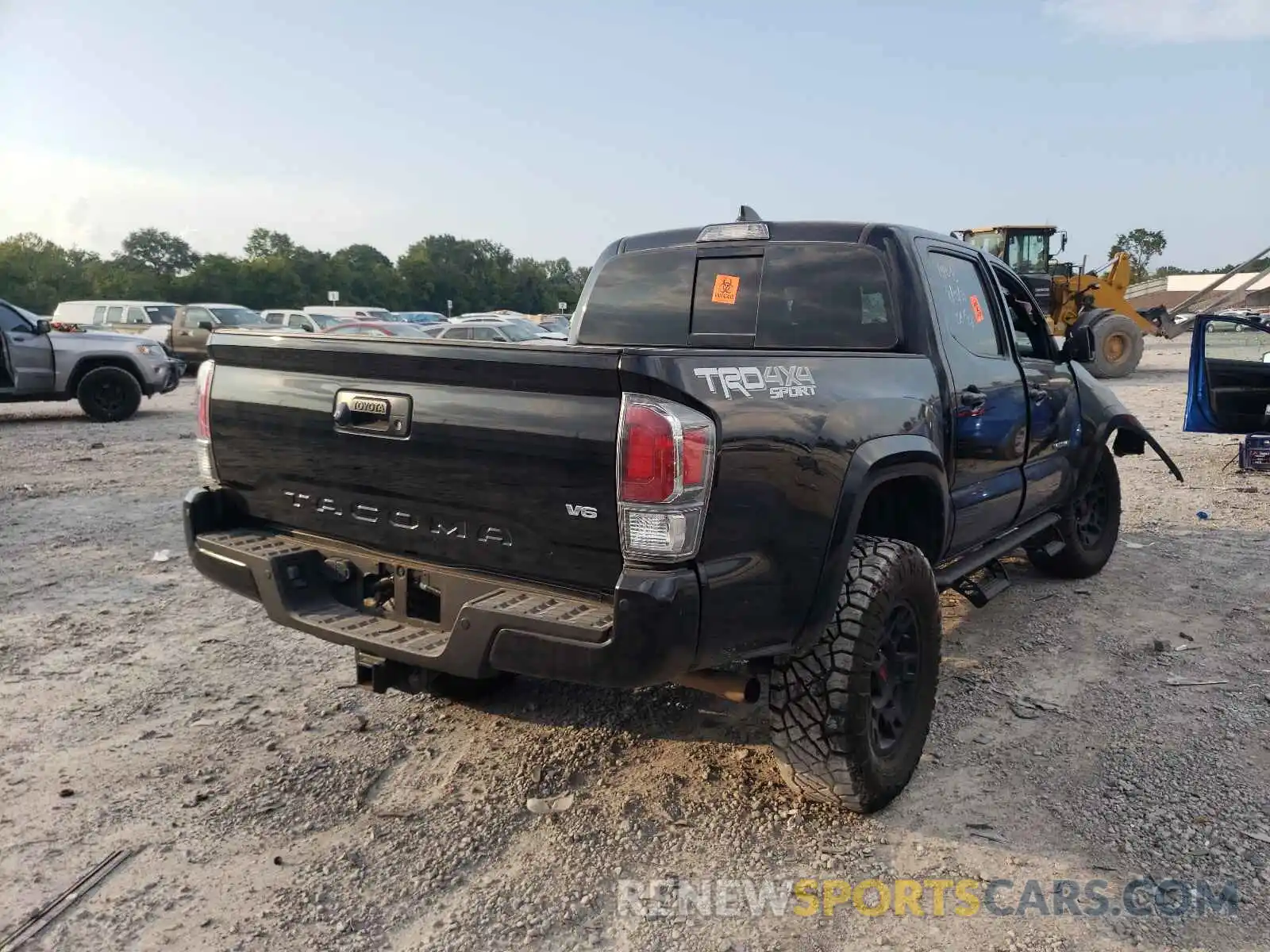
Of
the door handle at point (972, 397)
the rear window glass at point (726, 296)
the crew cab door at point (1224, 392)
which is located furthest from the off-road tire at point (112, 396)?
the crew cab door at point (1224, 392)

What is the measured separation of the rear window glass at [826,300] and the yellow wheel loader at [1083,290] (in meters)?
16.6

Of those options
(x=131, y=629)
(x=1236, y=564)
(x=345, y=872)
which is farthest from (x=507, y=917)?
(x=1236, y=564)

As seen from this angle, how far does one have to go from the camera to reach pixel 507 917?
2.55 m

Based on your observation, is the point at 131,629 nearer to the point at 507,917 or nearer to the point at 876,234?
the point at 507,917

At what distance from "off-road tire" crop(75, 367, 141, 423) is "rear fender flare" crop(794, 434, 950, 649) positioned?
1301 centimetres

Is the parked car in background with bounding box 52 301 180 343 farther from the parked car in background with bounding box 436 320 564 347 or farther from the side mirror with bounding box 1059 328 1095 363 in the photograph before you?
the side mirror with bounding box 1059 328 1095 363

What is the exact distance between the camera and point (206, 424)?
136 inches

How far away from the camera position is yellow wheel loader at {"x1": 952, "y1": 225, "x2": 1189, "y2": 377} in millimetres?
19094

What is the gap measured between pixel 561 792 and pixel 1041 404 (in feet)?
10.4

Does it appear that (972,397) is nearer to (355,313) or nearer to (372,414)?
(372,414)

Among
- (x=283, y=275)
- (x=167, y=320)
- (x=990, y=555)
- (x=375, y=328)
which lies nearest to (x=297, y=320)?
(x=167, y=320)

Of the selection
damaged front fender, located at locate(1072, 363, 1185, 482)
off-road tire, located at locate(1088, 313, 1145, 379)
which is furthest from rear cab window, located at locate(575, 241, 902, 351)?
off-road tire, located at locate(1088, 313, 1145, 379)

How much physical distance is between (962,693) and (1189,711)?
2.96ft

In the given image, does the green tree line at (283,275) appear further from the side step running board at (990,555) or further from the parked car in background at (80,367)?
the side step running board at (990,555)
